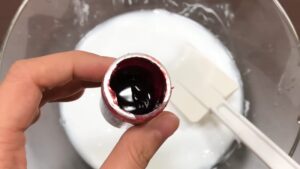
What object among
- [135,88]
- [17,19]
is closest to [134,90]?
[135,88]

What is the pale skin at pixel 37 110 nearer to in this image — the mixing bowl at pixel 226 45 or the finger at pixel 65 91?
the finger at pixel 65 91

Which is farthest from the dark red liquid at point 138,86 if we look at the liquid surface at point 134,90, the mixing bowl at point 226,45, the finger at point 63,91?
the mixing bowl at point 226,45

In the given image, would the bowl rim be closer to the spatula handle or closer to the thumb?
the spatula handle

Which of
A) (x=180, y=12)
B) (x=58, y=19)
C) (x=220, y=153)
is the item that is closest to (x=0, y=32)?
(x=58, y=19)

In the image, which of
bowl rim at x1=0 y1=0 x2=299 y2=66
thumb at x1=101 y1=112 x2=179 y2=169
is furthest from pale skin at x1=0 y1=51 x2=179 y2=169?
bowl rim at x1=0 y1=0 x2=299 y2=66

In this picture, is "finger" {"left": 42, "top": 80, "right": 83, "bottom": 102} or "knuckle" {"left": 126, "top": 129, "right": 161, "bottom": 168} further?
"finger" {"left": 42, "top": 80, "right": 83, "bottom": 102}
